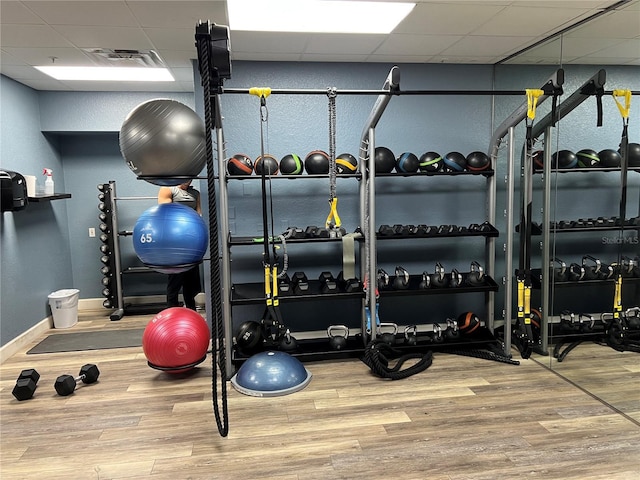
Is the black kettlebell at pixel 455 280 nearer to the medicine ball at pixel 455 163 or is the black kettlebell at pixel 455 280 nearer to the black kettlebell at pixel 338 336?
the medicine ball at pixel 455 163

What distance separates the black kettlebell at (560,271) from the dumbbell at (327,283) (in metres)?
1.72

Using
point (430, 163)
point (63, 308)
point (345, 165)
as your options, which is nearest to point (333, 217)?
point (345, 165)

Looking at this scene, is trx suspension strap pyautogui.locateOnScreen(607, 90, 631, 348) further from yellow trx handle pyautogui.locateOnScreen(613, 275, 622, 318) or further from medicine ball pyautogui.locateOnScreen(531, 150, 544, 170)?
medicine ball pyautogui.locateOnScreen(531, 150, 544, 170)

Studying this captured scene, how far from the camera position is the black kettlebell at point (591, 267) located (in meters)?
3.27

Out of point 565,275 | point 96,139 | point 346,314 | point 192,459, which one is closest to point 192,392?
point 192,459

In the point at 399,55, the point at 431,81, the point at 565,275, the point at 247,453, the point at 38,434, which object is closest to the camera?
the point at 247,453

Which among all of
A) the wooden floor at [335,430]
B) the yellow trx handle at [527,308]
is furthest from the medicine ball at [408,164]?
the wooden floor at [335,430]

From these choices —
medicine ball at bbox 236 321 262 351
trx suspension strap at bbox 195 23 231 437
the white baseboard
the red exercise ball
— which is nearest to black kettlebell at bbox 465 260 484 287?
medicine ball at bbox 236 321 262 351

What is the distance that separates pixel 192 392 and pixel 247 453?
0.89 metres

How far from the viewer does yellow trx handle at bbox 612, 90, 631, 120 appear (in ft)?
8.84

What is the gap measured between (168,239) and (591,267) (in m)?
2.97

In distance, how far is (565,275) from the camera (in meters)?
3.49

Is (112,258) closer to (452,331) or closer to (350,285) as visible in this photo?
(350,285)

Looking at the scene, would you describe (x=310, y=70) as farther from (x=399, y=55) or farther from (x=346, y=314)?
(x=346, y=314)
